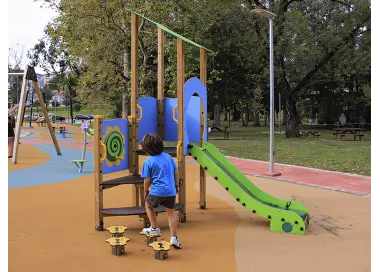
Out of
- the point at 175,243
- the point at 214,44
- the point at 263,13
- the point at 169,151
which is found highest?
the point at 214,44

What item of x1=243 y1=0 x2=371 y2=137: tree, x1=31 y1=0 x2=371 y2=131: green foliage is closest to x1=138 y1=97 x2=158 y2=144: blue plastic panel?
x1=31 y1=0 x2=371 y2=131: green foliage

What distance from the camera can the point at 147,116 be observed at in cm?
731

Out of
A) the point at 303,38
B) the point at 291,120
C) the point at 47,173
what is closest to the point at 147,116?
the point at 47,173

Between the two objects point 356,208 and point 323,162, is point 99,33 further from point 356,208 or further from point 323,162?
point 356,208

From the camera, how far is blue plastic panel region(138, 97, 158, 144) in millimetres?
7156

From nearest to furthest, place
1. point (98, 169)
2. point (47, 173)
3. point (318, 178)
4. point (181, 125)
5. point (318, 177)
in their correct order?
point (98, 169) → point (181, 125) → point (318, 178) → point (318, 177) → point (47, 173)

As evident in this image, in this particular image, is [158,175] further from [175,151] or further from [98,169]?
[175,151]

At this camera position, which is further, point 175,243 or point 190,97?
point 190,97

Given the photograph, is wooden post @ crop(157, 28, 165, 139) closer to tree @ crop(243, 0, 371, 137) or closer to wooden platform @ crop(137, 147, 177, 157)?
wooden platform @ crop(137, 147, 177, 157)

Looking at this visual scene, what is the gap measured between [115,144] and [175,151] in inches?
41.4

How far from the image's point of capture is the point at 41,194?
898cm

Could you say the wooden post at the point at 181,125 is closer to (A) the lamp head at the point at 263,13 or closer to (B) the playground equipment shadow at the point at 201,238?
(B) the playground equipment shadow at the point at 201,238

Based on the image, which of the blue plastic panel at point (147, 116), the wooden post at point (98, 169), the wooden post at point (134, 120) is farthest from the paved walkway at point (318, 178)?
the wooden post at point (98, 169)
